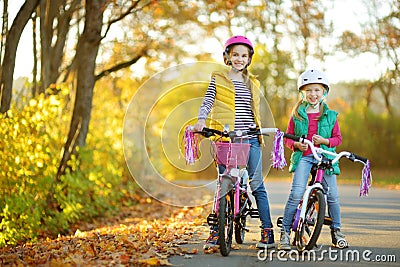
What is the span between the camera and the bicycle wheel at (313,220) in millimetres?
6450

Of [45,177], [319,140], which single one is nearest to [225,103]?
[319,140]

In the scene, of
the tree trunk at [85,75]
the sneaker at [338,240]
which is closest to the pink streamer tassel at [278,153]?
the sneaker at [338,240]

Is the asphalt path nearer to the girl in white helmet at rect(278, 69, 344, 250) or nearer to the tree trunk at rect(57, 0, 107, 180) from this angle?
the girl in white helmet at rect(278, 69, 344, 250)

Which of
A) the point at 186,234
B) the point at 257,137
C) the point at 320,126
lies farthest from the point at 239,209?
the point at 186,234

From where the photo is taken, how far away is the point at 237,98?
6.91m

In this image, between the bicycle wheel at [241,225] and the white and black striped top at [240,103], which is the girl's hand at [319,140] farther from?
the bicycle wheel at [241,225]

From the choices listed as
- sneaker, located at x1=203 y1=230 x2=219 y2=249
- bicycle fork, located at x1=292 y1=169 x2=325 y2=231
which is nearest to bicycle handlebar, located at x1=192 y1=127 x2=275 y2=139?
bicycle fork, located at x1=292 y1=169 x2=325 y2=231

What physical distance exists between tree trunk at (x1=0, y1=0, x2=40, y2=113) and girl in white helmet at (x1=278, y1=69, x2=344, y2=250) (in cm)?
630

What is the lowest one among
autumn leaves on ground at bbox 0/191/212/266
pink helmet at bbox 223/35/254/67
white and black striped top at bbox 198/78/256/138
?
autumn leaves on ground at bbox 0/191/212/266

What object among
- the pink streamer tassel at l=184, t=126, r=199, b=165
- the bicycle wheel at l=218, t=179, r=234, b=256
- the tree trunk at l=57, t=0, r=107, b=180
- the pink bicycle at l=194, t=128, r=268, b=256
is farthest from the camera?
the tree trunk at l=57, t=0, r=107, b=180

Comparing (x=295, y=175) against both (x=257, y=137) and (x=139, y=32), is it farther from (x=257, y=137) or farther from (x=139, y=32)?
(x=139, y=32)

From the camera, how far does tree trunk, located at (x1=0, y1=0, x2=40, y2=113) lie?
11.8m

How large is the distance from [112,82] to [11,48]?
14.9 m

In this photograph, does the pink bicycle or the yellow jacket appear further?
the yellow jacket
